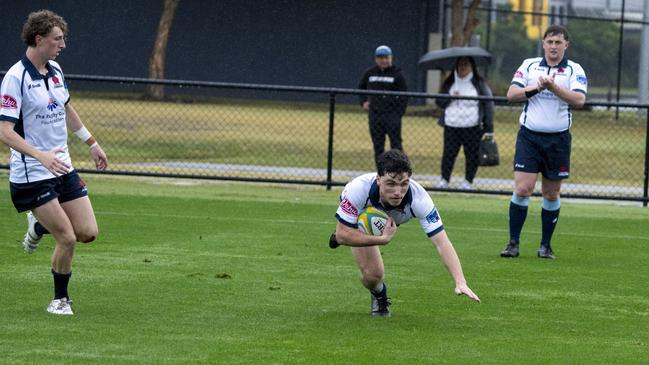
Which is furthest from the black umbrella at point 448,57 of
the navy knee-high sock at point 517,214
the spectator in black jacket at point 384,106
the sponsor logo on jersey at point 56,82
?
the sponsor logo on jersey at point 56,82

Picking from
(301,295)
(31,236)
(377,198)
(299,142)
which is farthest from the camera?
(299,142)

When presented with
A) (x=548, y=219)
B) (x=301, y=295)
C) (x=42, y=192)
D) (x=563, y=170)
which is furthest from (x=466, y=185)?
(x=42, y=192)

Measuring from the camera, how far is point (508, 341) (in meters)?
7.76

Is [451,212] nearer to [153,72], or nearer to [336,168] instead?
[336,168]

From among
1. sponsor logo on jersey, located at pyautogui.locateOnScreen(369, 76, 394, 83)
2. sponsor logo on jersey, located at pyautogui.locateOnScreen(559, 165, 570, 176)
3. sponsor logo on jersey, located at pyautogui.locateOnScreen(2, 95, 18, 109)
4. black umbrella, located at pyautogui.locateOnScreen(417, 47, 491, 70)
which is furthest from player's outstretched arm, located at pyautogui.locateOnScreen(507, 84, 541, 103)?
sponsor logo on jersey, located at pyautogui.locateOnScreen(369, 76, 394, 83)

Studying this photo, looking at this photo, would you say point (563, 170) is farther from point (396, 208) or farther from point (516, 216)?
point (396, 208)

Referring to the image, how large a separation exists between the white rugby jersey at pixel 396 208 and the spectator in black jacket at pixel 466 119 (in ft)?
32.3

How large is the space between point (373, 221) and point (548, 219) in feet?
14.1

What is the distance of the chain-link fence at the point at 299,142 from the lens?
18.4 meters

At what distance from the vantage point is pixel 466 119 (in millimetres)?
17953

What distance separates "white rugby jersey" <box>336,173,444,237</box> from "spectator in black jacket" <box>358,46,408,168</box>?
1038 cm

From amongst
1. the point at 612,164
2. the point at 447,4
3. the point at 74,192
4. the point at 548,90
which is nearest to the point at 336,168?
the point at 612,164

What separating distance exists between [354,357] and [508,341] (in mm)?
1137

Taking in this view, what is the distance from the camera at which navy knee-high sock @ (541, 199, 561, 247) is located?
38.8 feet
